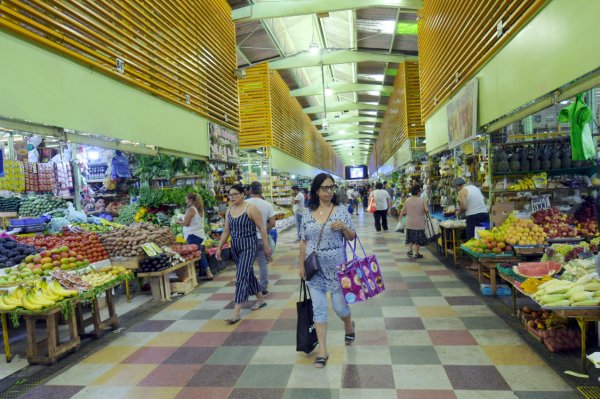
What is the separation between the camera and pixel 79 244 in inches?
225

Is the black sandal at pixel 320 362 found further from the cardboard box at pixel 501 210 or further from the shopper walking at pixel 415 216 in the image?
the shopper walking at pixel 415 216

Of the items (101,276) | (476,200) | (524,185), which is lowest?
(101,276)

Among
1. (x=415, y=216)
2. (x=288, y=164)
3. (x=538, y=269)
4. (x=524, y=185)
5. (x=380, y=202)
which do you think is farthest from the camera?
(x=288, y=164)

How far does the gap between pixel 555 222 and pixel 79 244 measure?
6878 mm

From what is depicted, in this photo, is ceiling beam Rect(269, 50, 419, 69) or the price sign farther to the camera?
ceiling beam Rect(269, 50, 419, 69)

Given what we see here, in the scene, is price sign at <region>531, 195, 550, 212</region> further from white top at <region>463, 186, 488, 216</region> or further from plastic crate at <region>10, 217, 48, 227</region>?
plastic crate at <region>10, 217, 48, 227</region>

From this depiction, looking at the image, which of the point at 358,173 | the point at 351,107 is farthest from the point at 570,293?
the point at 358,173

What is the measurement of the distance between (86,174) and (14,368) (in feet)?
20.4

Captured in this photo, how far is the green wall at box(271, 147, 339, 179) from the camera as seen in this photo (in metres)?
15.7

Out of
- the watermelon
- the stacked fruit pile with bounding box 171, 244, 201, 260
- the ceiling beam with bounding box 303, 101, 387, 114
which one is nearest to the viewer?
the watermelon

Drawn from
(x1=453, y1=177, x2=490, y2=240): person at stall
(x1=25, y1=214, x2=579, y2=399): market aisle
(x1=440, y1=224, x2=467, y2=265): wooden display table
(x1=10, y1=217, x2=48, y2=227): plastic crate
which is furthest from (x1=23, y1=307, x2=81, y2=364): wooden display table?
(x1=440, y1=224, x2=467, y2=265): wooden display table

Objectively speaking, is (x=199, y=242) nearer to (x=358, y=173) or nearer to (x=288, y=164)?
(x=288, y=164)

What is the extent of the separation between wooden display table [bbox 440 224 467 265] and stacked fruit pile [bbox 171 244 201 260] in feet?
15.5

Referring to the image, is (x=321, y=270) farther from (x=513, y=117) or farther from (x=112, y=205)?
(x=112, y=205)
